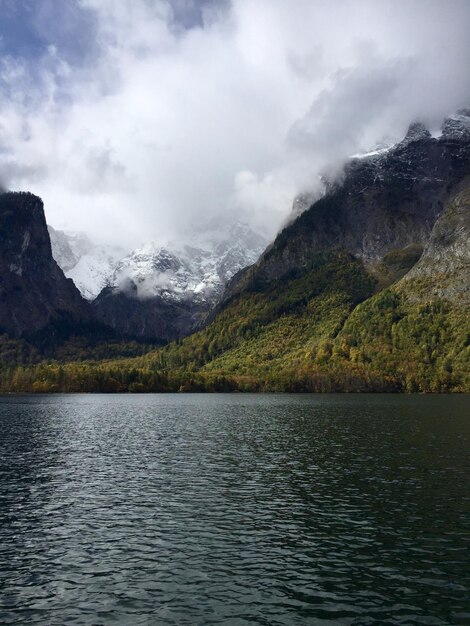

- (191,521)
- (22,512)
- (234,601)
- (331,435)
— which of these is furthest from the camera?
(331,435)

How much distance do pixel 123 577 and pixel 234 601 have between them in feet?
27.0

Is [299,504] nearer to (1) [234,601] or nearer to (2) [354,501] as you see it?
(2) [354,501]

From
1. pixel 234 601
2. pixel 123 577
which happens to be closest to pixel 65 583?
pixel 123 577

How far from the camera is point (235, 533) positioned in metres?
46.2

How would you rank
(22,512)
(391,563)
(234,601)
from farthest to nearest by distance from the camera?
(22,512) < (391,563) < (234,601)

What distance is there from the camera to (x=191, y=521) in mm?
49594

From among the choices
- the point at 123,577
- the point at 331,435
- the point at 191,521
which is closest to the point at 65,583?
the point at 123,577

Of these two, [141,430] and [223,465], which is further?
[141,430]

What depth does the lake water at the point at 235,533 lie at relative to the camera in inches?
1281

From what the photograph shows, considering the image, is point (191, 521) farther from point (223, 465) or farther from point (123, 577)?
point (223, 465)

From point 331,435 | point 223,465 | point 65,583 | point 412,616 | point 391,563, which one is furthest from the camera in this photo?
point 331,435

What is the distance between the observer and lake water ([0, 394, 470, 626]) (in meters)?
32.5

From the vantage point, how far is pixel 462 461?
252 feet

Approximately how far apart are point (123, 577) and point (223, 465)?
39.9m
